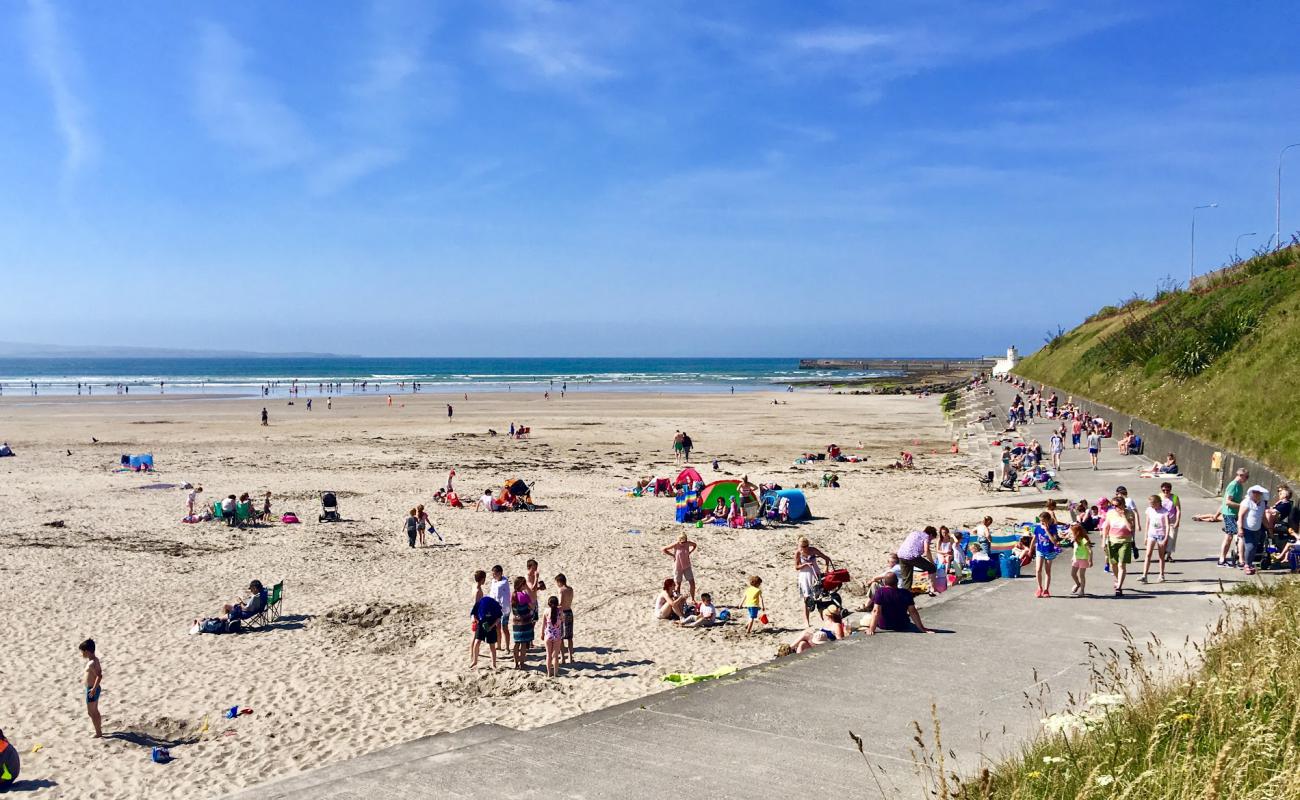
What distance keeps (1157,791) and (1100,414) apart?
33.1 meters

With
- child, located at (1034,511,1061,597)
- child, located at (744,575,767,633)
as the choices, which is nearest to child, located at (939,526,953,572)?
child, located at (1034,511,1061,597)

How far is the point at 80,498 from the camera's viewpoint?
24.7 meters

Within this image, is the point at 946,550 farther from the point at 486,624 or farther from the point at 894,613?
the point at 486,624

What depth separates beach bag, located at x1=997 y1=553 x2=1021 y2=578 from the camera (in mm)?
13461

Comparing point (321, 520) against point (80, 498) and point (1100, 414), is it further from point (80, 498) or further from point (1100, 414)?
point (1100, 414)

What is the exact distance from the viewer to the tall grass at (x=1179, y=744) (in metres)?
4.21

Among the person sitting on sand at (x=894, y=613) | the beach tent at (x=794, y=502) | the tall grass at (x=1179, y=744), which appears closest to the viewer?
the tall grass at (x=1179, y=744)

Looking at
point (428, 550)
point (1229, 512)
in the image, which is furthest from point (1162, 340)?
point (428, 550)

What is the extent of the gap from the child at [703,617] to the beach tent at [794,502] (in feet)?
26.7

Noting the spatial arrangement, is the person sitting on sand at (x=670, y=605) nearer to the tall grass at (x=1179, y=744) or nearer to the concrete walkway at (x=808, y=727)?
the concrete walkway at (x=808, y=727)

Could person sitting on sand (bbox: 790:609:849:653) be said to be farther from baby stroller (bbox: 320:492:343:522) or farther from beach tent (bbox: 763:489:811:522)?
baby stroller (bbox: 320:492:343:522)

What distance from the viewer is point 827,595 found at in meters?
13.0

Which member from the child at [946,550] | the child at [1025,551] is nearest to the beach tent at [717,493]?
the child at [946,550]

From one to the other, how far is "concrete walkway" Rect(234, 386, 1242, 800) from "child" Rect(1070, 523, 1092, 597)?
623 millimetres
